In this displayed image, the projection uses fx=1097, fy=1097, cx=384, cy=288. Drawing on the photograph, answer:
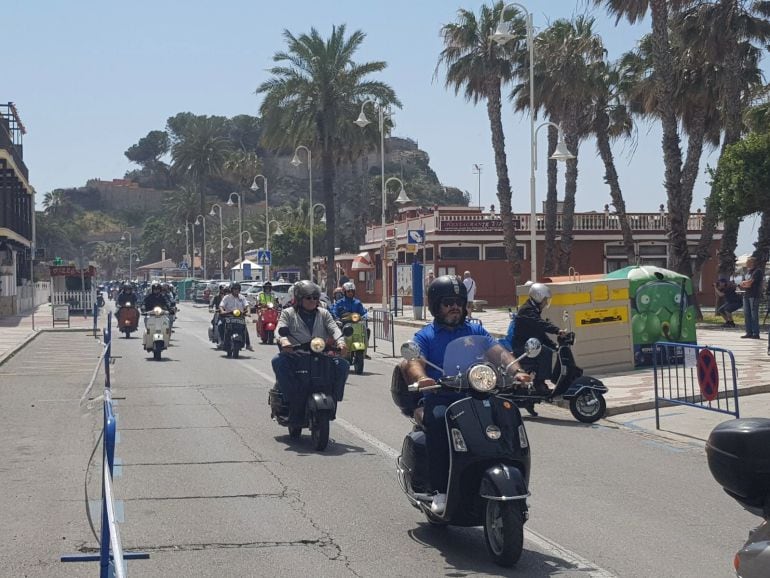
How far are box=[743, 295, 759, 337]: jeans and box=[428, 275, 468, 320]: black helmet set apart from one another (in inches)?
687

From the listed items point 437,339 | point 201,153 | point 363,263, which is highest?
point 201,153

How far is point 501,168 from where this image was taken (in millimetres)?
44406

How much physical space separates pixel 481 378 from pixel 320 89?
42.9 meters

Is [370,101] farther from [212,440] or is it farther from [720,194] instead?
[212,440]

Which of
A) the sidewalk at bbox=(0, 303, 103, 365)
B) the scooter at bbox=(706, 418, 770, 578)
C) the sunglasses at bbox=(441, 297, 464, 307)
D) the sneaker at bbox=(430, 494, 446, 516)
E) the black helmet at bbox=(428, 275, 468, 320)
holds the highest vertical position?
the black helmet at bbox=(428, 275, 468, 320)

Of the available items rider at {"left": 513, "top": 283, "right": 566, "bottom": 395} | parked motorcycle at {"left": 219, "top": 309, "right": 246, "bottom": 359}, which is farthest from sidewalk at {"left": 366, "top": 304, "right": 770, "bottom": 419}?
parked motorcycle at {"left": 219, "top": 309, "right": 246, "bottom": 359}

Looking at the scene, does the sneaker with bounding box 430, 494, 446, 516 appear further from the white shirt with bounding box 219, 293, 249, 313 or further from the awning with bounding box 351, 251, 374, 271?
the awning with bounding box 351, 251, 374, 271

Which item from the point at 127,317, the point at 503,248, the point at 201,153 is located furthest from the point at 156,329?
the point at 201,153

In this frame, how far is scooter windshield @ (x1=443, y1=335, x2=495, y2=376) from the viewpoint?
22.7 feet

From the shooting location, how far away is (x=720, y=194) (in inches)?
1224

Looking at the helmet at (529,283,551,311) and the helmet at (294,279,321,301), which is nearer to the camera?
the helmet at (294,279,321,301)

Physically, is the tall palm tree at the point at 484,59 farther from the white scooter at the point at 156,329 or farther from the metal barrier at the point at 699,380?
the metal barrier at the point at 699,380

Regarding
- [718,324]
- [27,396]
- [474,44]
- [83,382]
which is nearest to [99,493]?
[27,396]

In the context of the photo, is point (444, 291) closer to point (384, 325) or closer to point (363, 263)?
point (384, 325)
